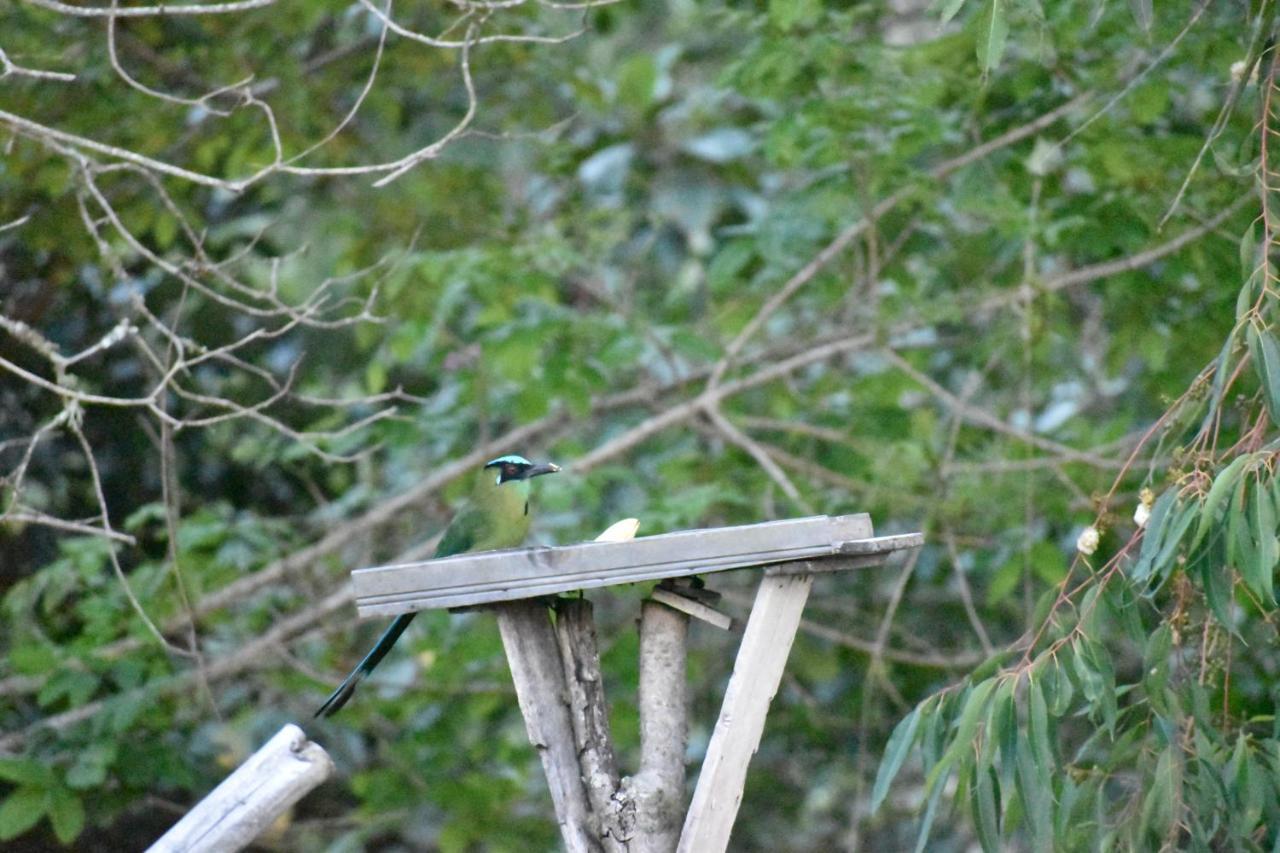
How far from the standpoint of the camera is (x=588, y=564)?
2.71m

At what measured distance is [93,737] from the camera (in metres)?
5.04

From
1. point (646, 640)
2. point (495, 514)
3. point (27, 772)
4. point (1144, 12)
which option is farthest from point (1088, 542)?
point (27, 772)

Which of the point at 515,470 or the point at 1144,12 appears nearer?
the point at 1144,12

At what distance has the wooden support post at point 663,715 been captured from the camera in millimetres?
2928

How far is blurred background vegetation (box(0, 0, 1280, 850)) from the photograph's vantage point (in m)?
4.83

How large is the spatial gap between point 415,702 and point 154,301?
6.71 feet

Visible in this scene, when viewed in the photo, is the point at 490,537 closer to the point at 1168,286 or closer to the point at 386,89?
the point at 1168,286

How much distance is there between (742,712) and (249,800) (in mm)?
926

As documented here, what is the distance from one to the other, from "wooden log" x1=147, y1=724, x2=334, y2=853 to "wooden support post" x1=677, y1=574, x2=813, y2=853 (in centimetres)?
70

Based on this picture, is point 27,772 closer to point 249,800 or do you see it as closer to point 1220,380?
point 249,800

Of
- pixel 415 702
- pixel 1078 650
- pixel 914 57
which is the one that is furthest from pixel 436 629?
pixel 1078 650

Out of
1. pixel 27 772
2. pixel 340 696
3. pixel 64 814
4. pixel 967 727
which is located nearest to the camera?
pixel 967 727

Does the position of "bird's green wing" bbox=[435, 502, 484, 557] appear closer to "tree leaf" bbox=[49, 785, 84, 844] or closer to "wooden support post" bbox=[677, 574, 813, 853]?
"wooden support post" bbox=[677, 574, 813, 853]

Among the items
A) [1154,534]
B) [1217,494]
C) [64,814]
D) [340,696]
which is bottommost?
[64,814]
